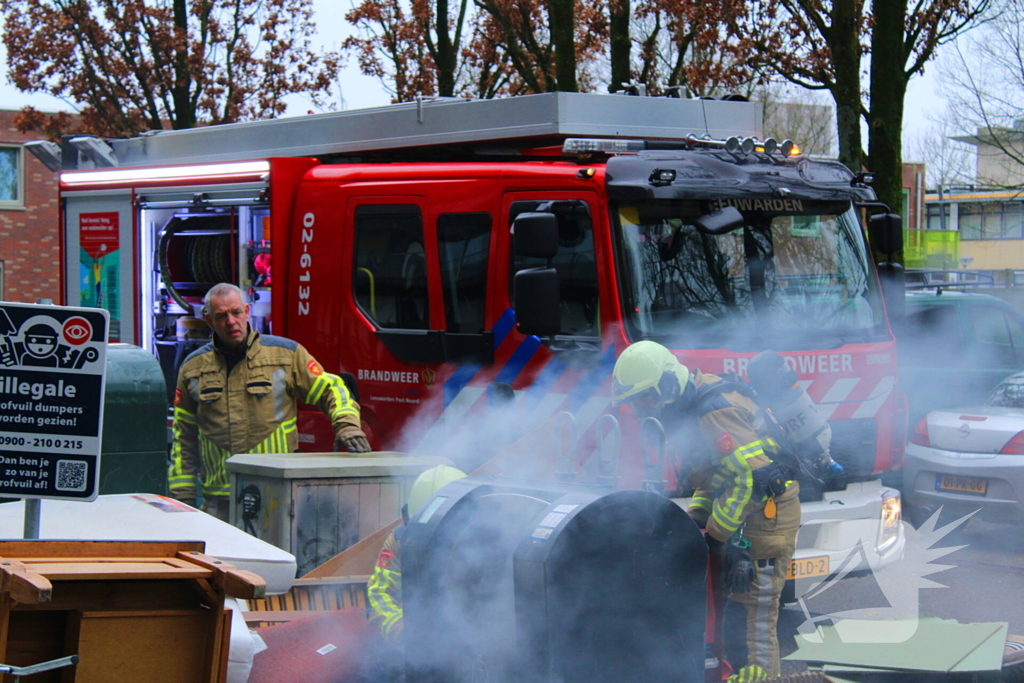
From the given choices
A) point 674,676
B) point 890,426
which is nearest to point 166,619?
point 674,676

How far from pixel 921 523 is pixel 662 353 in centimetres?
497

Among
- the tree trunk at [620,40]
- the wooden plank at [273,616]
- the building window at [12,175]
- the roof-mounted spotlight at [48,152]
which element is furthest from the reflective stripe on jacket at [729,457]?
the building window at [12,175]

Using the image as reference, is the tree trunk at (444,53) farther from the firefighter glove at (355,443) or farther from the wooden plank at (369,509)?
the wooden plank at (369,509)

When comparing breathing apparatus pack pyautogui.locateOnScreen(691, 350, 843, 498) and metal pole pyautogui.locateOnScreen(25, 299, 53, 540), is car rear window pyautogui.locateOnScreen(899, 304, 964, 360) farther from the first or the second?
metal pole pyautogui.locateOnScreen(25, 299, 53, 540)

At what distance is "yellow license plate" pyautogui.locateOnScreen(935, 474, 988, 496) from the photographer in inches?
329

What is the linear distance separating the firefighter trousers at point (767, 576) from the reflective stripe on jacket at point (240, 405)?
2.01 meters

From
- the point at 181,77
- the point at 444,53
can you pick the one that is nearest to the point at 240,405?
the point at 444,53

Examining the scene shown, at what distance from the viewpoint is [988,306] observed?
36.4ft

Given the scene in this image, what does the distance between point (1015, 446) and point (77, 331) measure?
267 inches

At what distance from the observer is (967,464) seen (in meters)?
8.40

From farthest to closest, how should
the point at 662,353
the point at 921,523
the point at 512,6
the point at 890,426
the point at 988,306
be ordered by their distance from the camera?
the point at 512,6 < the point at 988,306 < the point at 921,523 < the point at 890,426 < the point at 662,353

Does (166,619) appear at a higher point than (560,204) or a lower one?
lower

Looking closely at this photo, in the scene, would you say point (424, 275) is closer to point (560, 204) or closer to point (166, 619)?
point (560, 204)

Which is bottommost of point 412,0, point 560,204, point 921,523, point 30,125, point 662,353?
point 921,523
